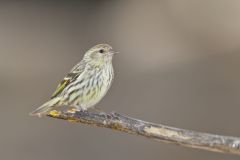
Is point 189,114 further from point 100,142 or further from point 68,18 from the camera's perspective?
point 68,18

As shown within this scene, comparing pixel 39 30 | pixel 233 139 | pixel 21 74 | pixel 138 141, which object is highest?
pixel 39 30

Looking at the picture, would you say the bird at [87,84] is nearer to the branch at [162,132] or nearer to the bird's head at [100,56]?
the bird's head at [100,56]

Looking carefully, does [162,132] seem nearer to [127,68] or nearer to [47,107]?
[47,107]

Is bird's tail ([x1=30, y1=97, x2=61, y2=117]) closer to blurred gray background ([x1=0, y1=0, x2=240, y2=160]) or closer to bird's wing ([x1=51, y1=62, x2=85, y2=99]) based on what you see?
bird's wing ([x1=51, y1=62, x2=85, y2=99])

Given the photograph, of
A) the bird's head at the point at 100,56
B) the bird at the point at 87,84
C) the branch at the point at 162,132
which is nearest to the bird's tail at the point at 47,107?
the bird at the point at 87,84

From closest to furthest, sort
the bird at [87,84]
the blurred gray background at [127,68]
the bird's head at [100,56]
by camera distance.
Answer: the bird at [87,84], the bird's head at [100,56], the blurred gray background at [127,68]

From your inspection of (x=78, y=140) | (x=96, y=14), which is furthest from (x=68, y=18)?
(x=78, y=140)
